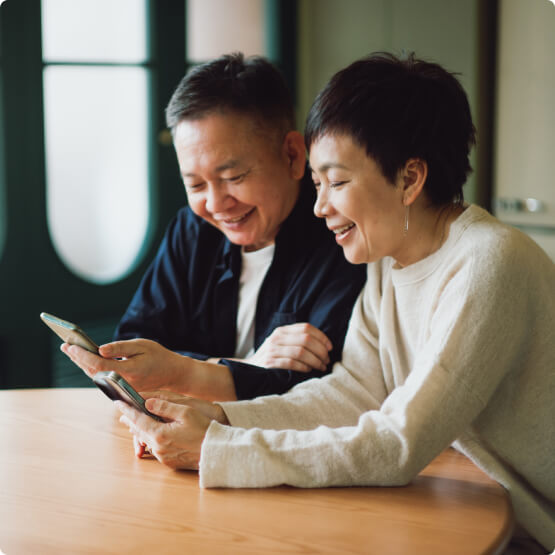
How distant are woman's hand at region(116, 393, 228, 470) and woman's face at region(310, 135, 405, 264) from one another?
1.34 ft

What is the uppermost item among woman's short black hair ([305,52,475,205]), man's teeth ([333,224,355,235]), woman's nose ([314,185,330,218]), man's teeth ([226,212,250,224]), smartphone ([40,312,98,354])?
woman's short black hair ([305,52,475,205])

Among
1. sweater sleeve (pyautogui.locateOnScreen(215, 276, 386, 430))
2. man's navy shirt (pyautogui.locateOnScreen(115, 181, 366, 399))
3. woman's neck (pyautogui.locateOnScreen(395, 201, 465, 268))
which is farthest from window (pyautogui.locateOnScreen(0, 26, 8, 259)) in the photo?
woman's neck (pyautogui.locateOnScreen(395, 201, 465, 268))

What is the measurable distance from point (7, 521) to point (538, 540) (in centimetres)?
83

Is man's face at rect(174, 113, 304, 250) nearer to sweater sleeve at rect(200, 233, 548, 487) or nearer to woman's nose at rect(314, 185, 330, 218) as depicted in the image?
woman's nose at rect(314, 185, 330, 218)

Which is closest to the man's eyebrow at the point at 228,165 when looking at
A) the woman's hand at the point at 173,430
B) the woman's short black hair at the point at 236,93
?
the woman's short black hair at the point at 236,93

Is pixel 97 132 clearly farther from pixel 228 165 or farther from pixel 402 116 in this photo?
pixel 402 116

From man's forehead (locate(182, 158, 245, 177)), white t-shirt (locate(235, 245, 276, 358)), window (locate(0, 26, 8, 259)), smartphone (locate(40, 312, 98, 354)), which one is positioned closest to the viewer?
smartphone (locate(40, 312, 98, 354))

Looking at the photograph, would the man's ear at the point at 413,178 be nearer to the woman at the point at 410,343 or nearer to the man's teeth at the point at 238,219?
the woman at the point at 410,343

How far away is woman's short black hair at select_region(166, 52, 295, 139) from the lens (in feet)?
5.46

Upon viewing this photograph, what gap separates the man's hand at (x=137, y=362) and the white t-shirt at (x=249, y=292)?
28cm

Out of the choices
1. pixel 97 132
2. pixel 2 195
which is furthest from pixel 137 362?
pixel 97 132

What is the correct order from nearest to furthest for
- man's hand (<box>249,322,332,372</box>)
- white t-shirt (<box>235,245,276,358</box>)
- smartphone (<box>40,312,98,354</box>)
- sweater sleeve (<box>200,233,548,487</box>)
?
1. sweater sleeve (<box>200,233,548,487</box>)
2. smartphone (<box>40,312,98,354</box>)
3. man's hand (<box>249,322,332,372</box>)
4. white t-shirt (<box>235,245,276,358</box>)

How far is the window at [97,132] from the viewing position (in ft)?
10.4

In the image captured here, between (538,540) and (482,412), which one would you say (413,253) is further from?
(538,540)
